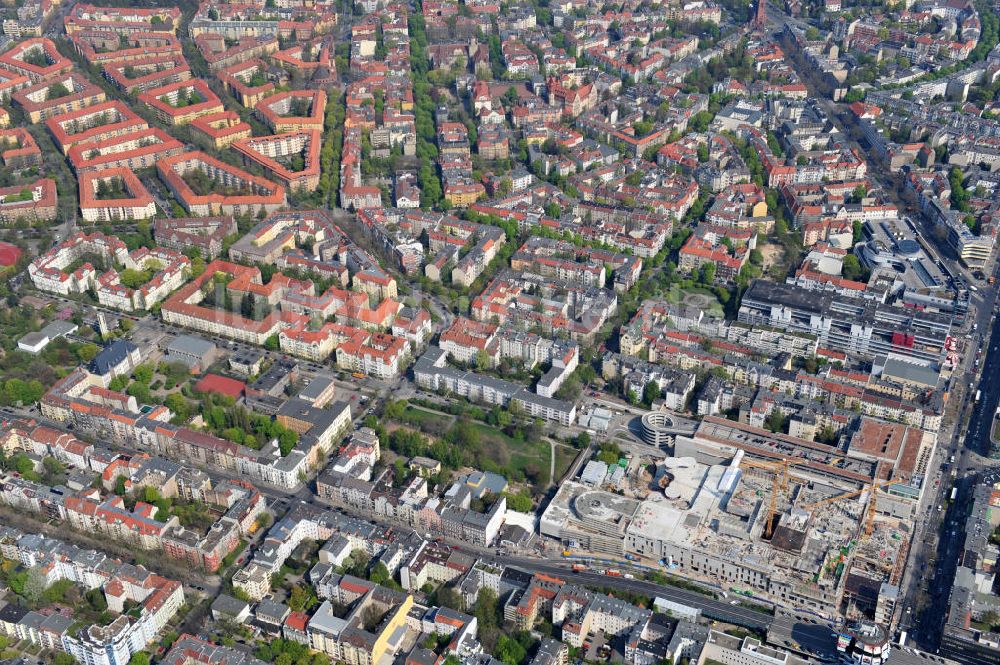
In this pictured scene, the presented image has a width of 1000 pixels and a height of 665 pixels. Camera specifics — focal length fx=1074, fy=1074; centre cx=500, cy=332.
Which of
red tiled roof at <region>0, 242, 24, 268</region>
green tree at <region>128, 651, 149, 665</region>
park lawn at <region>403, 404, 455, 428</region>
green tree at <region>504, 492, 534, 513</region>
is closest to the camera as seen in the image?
green tree at <region>128, 651, 149, 665</region>

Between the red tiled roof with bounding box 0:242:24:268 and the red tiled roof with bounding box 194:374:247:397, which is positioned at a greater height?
the red tiled roof with bounding box 0:242:24:268

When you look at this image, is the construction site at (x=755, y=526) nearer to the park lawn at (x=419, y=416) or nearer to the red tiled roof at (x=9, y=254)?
the park lawn at (x=419, y=416)

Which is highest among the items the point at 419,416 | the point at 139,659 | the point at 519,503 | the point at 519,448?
the point at 419,416

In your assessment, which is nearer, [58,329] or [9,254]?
[58,329]

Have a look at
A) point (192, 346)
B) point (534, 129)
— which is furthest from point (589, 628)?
point (534, 129)

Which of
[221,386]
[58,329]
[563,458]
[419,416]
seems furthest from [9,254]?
[563,458]

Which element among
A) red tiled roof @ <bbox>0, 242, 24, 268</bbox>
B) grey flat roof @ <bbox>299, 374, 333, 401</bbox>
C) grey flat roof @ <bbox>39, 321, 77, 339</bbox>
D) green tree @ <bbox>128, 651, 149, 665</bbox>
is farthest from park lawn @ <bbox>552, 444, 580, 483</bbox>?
red tiled roof @ <bbox>0, 242, 24, 268</bbox>

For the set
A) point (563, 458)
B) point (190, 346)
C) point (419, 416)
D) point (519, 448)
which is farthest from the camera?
point (190, 346)

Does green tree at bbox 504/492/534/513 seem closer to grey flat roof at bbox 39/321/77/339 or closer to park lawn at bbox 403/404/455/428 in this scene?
park lawn at bbox 403/404/455/428

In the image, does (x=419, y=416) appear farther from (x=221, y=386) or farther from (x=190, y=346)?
(x=190, y=346)

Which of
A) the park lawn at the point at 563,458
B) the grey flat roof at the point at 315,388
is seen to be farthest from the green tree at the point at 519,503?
the grey flat roof at the point at 315,388
